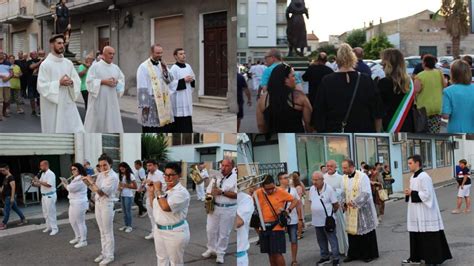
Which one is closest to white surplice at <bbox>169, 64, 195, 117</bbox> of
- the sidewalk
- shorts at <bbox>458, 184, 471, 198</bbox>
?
the sidewalk

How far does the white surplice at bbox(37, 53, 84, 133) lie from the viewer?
3.04m

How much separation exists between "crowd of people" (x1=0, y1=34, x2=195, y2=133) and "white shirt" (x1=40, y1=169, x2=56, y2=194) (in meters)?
0.29

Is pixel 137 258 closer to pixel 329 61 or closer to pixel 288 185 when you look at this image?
pixel 288 185

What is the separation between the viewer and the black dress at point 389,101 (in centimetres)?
300

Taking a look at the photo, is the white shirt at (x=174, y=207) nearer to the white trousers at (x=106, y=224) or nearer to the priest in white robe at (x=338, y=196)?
the white trousers at (x=106, y=224)

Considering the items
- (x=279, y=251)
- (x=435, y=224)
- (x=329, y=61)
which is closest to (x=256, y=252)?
(x=279, y=251)

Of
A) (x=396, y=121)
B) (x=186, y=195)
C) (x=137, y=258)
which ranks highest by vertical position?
(x=396, y=121)

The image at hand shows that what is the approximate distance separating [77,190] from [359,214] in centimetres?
153

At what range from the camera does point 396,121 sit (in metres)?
3.03

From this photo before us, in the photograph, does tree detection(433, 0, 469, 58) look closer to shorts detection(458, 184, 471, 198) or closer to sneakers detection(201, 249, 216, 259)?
shorts detection(458, 184, 471, 198)

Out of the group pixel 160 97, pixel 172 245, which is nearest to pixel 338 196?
pixel 172 245

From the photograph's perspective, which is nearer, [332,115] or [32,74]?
[332,115]

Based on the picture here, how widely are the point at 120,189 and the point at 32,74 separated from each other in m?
1.71

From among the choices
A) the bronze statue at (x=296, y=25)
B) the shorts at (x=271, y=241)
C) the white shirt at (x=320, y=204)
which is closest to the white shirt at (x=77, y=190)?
the shorts at (x=271, y=241)
